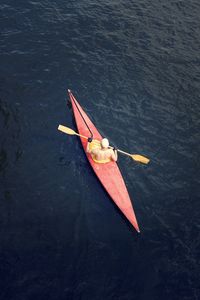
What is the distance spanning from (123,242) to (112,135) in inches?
263

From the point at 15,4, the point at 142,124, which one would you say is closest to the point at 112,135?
the point at 142,124

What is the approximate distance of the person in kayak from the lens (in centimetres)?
1920

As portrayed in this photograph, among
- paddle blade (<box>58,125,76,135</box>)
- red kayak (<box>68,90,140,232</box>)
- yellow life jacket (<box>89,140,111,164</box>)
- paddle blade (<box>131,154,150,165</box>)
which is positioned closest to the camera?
red kayak (<box>68,90,140,232</box>)

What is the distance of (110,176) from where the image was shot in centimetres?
1931

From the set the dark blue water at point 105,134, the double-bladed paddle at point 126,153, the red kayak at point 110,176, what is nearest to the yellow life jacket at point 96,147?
the red kayak at point 110,176

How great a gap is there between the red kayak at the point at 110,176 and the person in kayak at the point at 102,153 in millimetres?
287

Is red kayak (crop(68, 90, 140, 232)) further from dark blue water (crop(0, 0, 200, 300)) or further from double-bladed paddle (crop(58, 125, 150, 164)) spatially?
double-bladed paddle (crop(58, 125, 150, 164))

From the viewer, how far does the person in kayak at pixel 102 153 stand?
63.0ft

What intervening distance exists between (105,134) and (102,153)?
8.86ft

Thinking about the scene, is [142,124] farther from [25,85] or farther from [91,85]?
[25,85]

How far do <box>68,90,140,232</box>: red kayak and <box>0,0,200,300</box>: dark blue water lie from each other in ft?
1.49

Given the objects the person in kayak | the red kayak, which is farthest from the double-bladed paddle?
the red kayak

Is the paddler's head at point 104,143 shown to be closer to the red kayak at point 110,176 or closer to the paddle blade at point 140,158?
the red kayak at point 110,176

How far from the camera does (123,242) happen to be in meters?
17.2
